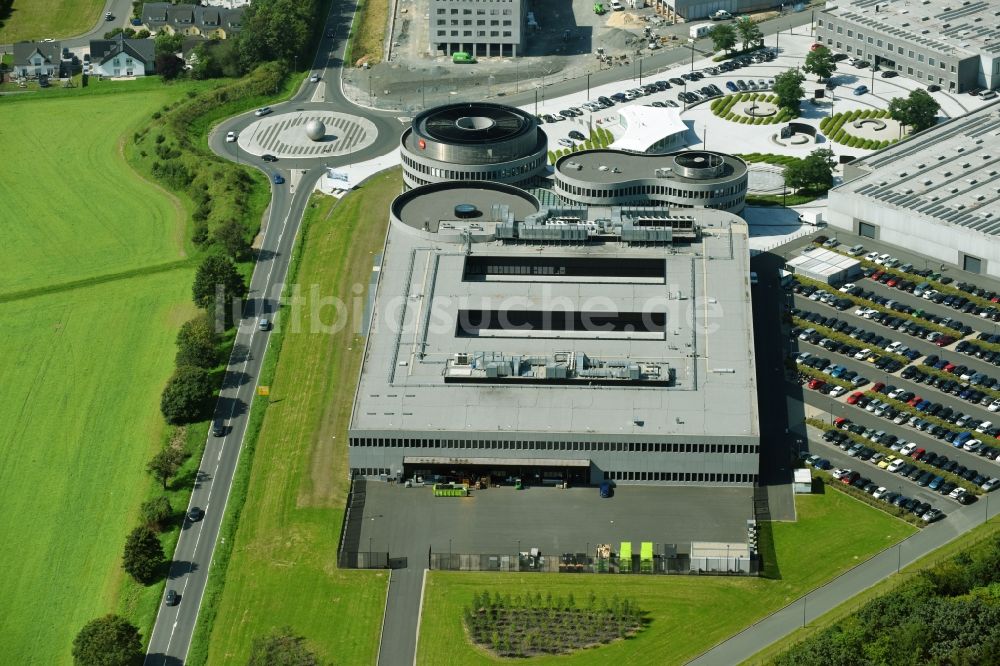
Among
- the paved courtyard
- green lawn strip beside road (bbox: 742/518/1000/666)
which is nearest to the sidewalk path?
green lawn strip beside road (bbox: 742/518/1000/666)

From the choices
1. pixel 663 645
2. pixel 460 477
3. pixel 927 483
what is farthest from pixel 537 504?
pixel 927 483

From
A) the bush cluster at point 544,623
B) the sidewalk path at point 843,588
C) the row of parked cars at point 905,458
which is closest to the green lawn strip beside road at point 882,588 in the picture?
the sidewalk path at point 843,588

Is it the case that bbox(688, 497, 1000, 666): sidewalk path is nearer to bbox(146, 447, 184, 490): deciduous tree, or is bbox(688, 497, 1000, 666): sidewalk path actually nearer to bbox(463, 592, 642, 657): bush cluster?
bbox(463, 592, 642, 657): bush cluster

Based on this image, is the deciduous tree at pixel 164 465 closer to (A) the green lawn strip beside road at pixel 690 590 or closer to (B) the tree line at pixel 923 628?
(A) the green lawn strip beside road at pixel 690 590

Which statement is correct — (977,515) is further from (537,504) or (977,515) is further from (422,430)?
(422,430)

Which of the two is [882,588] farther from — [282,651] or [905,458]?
[282,651]
